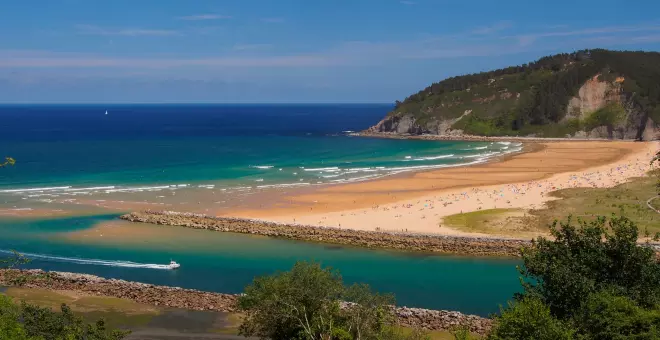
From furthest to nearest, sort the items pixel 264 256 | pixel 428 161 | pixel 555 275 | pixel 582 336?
pixel 428 161 < pixel 264 256 < pixel 555 275 < pixel 582 336

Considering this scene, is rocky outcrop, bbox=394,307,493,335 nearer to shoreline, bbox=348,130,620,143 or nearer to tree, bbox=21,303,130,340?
tree, bbox=21,303,130,340

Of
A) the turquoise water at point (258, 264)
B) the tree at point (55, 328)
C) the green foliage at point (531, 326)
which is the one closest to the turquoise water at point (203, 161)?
the turquoise water at point (258, 264)

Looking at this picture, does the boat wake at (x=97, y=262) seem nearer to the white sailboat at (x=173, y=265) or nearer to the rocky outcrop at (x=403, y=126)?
the white sailboat at (x=173, y=265)

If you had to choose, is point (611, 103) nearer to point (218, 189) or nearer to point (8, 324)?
point (218, 189)

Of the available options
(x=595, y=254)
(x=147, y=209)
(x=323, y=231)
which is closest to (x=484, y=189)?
(x=323, y=231)

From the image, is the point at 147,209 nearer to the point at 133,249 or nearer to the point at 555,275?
the point at 133,249

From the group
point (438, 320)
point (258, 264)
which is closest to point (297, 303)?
point (438, 320)

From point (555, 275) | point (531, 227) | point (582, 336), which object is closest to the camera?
point (582, 336)
